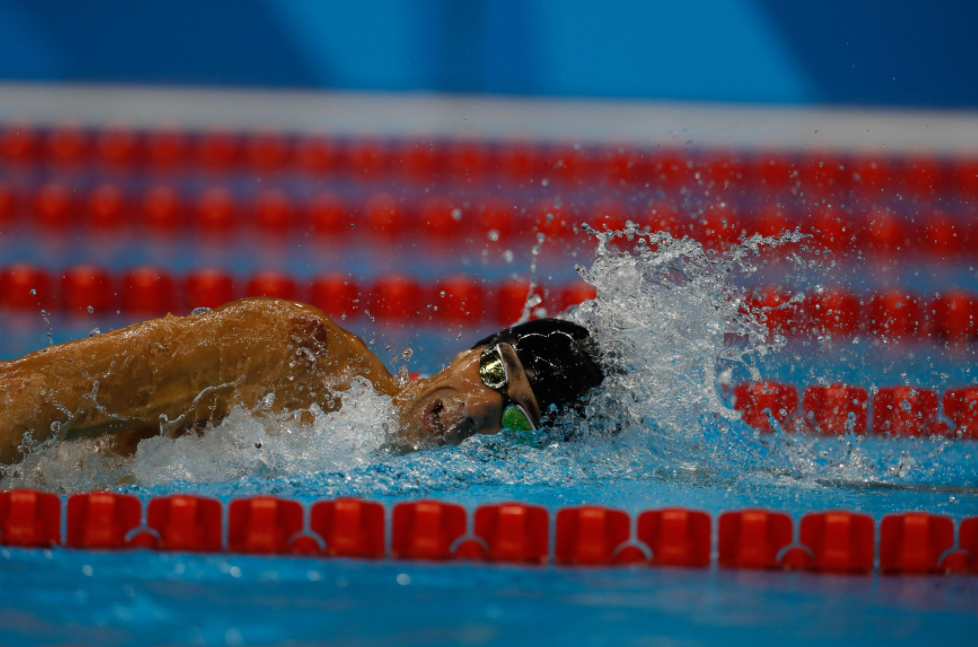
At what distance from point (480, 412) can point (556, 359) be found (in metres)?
0.24

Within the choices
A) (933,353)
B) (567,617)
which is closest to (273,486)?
(567,617)

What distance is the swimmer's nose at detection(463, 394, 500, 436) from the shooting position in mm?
2199

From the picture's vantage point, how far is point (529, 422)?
2.24 meters

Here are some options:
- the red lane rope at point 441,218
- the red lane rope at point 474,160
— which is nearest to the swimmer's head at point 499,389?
the red lane rope at point 441,218

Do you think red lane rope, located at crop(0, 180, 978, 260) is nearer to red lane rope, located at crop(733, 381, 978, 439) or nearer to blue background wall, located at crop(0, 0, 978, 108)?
blue background wall, located at crop(0, 0, 978, 108)

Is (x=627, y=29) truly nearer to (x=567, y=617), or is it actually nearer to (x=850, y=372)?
(x=850, y=372)

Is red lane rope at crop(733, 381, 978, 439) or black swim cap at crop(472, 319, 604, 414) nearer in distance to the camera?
black swim cap at crop(472, 319, 604, 414)

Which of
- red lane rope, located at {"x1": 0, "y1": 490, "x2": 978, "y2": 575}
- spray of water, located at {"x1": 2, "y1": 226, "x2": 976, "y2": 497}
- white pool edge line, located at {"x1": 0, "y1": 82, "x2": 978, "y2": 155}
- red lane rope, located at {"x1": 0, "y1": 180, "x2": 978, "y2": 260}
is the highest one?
white pool edge line, located at {"x1": 0, "y1": 82, "x2": 978, "y2": 155}

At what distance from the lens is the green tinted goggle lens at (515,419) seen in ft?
7.30

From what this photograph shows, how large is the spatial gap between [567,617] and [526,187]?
4.12 metres

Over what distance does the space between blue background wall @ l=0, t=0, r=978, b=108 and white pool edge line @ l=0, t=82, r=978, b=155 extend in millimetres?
78

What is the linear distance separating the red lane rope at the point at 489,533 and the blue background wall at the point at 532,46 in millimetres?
4173

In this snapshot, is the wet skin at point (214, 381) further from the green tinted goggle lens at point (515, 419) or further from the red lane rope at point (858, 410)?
the red lane rope at point (858, 410)

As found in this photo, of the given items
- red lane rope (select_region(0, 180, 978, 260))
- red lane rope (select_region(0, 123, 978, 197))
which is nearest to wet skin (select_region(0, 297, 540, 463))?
red lane rope (select_region(0, 180, 978, 260))
